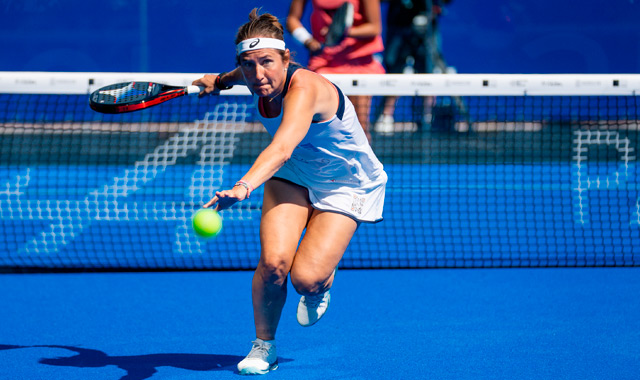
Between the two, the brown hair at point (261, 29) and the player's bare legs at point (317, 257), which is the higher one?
the brown hair at point (261, 29)

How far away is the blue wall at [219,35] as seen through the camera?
10.7 meters

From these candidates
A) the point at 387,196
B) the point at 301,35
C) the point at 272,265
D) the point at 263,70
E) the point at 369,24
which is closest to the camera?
the point at 263,70

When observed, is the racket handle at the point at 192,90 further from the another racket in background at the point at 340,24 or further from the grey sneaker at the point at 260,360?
the another racket in background at the point at 340,24

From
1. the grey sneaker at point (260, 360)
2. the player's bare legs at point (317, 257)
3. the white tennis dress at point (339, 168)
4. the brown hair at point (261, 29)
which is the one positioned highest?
the brown hair at point (261, 29)

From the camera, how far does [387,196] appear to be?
26.2 ft

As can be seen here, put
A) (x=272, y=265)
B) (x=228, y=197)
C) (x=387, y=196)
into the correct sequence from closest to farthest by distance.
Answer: (x=228, y=197) < (x=272, y=265) < (x=387, y=196)

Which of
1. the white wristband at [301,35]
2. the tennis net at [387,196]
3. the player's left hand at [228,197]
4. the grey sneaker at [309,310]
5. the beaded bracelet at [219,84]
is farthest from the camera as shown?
the white wristband at [301,35]

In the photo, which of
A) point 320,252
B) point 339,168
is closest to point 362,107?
point 339,168

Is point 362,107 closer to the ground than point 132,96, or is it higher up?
higher up

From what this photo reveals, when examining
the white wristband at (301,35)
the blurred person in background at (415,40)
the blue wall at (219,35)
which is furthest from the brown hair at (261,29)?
the blurred person in background at (415,40)

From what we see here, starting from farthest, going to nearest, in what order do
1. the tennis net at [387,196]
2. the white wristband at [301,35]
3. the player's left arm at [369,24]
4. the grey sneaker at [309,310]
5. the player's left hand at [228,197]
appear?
the player's left arm at [369,24] < the white wristband at [301,35] < the tennis net at [387,196] < the grey sneaker at [309,310] < the player's left hand at [228,197]

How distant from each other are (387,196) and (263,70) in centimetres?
503

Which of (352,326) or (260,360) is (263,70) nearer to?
(260,360)

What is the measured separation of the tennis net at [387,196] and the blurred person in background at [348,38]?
0.46 m
